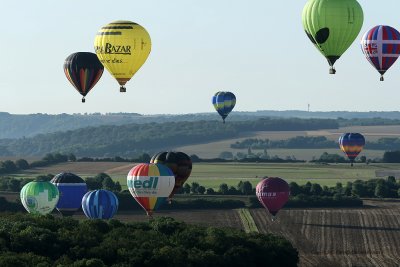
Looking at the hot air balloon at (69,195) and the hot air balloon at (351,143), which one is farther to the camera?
the hot air balloon at (351,143)

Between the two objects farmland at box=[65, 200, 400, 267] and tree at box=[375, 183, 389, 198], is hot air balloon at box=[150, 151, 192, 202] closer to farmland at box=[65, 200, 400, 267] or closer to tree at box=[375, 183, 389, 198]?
farmland at box=[65, 200, 400, 267]

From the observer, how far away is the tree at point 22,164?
170 meters

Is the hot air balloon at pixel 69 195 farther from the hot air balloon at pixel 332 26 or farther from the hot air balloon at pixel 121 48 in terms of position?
the hot air balloon at pixel 332 26

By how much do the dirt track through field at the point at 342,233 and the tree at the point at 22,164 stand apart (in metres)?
63.3

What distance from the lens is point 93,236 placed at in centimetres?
7000

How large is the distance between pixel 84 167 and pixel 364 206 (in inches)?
2362

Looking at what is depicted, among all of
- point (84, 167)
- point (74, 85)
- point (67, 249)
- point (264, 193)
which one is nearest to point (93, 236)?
point (67, 249)

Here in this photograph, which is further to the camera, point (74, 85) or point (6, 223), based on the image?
point (74, 85)

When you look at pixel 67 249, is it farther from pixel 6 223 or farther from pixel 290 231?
pixel 290 231

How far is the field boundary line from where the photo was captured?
98188 mm

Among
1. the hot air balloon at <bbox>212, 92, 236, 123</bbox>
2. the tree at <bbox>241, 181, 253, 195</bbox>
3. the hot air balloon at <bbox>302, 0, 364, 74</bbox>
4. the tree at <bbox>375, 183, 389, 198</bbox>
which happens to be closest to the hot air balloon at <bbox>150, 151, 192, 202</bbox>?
the hot air balloon at <bbox>302, 0, 364, 74</bbox>

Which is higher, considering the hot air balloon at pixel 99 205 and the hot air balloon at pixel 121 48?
the hot air balloon at pixel 121 48

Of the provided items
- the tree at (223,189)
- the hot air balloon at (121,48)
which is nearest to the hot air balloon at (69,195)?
the hot air balloon at (121,48)

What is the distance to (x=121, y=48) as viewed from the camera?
8525cm
